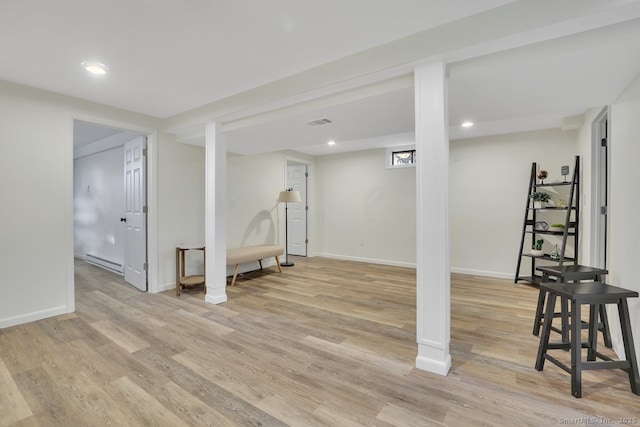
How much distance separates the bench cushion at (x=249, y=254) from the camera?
13.9ft

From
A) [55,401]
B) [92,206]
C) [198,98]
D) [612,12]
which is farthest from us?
[92,206]

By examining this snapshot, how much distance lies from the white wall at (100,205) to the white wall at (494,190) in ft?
18.9

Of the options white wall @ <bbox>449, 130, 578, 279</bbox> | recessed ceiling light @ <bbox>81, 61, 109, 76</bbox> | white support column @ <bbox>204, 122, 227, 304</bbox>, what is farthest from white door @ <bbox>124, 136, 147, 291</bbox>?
white wall @ <bbox>449, 130, 578, 279</bbox>

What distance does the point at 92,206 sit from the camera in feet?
19.3

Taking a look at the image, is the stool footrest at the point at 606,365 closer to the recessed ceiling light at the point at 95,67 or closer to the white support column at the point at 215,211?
the white support column at the point at 215,211

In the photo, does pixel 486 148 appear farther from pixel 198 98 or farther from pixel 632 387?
pixel 198 98

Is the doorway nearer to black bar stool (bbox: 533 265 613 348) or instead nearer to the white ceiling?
the white ceiling

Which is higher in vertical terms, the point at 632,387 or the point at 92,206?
the point at 92,206

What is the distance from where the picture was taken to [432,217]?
1.98 meters

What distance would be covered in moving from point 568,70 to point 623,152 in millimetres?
794

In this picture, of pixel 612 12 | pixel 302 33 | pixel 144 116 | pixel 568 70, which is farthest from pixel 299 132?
pixel 612 12

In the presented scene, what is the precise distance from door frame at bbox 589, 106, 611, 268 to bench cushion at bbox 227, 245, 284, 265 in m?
4.11

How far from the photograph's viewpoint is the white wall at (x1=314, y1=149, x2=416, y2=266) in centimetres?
555

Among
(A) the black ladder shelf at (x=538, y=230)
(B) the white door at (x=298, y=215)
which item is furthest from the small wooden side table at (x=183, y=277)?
(A) the black ladder shelf at (x=538, y=230)
